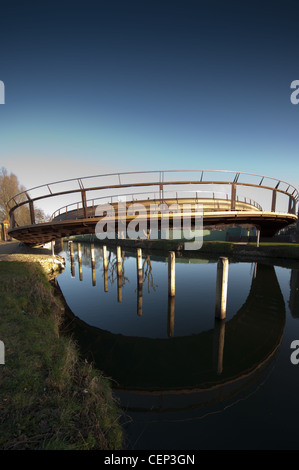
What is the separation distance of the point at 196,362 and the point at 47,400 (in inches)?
206

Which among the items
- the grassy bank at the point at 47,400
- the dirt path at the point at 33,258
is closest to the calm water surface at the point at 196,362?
the grassy bank at the point at 47,400

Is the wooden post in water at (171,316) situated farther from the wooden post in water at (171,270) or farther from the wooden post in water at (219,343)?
the wooden post in water at (219,343)

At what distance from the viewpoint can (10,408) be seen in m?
3.25

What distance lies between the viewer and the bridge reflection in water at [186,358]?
520 cm

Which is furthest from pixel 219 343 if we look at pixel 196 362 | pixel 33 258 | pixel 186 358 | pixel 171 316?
pixel 33 258

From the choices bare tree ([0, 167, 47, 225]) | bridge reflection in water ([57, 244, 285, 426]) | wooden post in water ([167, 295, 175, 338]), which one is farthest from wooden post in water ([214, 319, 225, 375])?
bare tree ([0, 167, 47, 225])

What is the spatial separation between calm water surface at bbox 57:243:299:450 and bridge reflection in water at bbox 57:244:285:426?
0.11 ft

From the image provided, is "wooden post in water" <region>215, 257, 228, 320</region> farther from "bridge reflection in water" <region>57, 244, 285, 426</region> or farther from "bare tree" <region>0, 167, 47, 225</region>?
"bare tree" <region>0, 167, 47, 225</region>

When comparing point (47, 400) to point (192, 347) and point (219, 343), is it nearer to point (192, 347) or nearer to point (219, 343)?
point (192, 347)

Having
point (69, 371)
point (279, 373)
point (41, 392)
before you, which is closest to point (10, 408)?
point (41, 392)

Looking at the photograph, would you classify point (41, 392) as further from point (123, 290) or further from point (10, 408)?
point (123, 290)

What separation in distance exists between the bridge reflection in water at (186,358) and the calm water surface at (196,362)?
0.11ft

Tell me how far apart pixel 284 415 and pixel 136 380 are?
397 centimetres

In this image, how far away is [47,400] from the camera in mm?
3510
